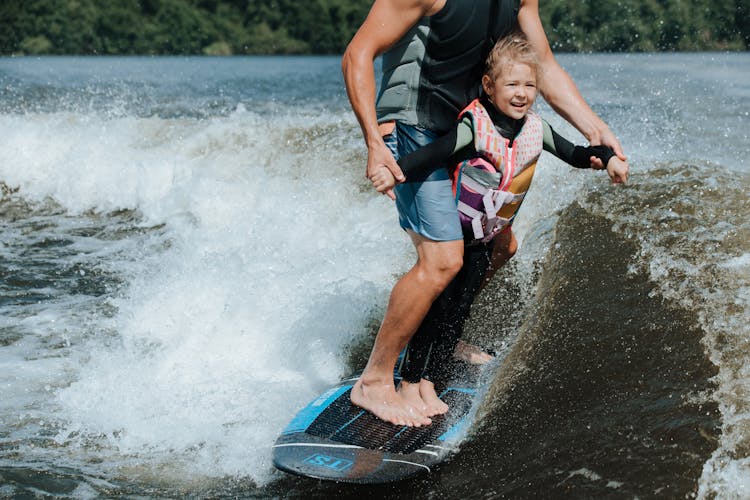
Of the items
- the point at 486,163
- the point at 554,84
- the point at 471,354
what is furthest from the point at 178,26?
the point at 486,163

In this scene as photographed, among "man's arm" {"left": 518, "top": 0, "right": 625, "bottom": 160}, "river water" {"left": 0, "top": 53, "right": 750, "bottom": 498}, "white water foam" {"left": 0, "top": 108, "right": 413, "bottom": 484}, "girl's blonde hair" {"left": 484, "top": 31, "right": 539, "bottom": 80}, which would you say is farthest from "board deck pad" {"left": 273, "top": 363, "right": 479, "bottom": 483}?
"girl's blonde hair" {"left": 484, "top": 31, "right": 539, "bottom": 80}

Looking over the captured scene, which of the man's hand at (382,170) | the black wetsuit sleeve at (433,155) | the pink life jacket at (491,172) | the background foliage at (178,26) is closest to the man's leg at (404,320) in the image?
the pink life jacket at (491,172)

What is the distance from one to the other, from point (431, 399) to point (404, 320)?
484 mm

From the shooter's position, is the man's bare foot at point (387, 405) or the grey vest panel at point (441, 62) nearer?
the grey vest panel at point (441, 62)

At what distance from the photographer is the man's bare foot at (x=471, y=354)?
416cm

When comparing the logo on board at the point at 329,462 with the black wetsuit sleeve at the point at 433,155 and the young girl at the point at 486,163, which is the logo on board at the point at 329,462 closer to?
the young girl at the point at 486,163

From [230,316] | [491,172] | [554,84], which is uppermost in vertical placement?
[554,84]

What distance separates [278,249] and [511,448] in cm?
362

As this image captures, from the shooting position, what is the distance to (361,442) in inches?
137

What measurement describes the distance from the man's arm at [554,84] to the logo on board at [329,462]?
5.66 feet

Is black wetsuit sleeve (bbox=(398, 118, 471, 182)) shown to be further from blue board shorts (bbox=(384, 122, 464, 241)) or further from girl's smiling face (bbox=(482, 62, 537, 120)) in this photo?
girl's smiling face (bbox=(482, 62, 537, 120))

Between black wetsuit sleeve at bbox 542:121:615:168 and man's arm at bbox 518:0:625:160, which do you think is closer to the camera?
black wetsuit sleeve at bbox 542:121:615:168

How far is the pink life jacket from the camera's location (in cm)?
339

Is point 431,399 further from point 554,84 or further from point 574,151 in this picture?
point 554,84
